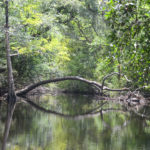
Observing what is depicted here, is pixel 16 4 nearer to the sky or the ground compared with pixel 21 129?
nearer to the sky

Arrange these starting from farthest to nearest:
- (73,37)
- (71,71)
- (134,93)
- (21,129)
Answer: (71,71) < (73,37) < (134,93) < (21,129)

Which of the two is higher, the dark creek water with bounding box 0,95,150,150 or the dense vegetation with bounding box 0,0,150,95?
the dense vegetation with bounding box 0,0,150,95

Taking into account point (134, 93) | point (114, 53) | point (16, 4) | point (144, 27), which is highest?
point (16, 4)

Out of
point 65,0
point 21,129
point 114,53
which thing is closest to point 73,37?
point 65,0

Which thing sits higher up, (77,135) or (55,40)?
(55,40)

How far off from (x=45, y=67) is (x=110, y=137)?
44.8 feet

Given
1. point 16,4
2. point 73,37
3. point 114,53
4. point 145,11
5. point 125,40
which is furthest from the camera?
point 73,37

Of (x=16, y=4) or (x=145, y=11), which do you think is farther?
(x=16, y=4)

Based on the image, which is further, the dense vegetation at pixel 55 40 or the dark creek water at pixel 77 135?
the dense vegetation at pixel 55 40

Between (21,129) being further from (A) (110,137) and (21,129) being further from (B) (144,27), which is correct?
(B) (144,27)

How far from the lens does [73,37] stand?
23.3 metres

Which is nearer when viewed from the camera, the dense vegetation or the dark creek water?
the dark creek water

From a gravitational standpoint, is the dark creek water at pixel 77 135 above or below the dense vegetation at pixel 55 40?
below

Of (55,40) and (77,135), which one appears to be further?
(55,40)
